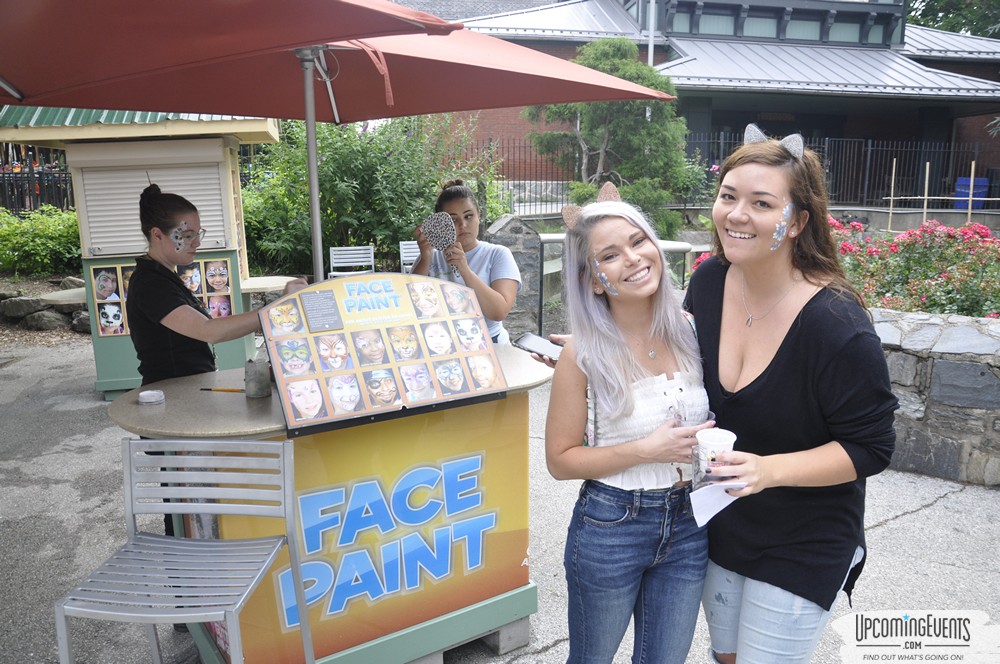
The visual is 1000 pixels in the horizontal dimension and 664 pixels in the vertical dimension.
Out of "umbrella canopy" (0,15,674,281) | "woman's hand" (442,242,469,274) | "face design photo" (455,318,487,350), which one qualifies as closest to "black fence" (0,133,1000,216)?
"umbrella canopy" (0,15,674,281)

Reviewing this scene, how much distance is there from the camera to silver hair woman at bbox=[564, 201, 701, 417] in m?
1.71

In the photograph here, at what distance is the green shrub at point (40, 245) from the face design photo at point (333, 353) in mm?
9196

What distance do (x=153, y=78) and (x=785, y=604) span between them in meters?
3.23

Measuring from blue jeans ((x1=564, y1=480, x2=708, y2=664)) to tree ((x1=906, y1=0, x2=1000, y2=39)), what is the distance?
32258mm

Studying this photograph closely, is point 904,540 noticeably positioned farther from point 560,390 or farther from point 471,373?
point 560,390

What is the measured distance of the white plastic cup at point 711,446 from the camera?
4.75 ft

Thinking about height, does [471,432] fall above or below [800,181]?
below

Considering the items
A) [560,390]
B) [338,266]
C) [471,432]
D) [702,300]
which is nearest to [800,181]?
[702,300]

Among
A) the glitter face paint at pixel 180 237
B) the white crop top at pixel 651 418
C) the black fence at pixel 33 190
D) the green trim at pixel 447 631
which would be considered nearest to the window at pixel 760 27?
the black fence at pixel 33 190

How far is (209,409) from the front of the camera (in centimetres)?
239

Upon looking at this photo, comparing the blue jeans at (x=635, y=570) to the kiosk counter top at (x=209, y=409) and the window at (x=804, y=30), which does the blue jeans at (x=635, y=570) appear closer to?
the kiosk counter top at (x=209, y=409)

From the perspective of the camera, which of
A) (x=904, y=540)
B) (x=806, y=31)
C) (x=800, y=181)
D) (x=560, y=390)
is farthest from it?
(x=806, y=31)

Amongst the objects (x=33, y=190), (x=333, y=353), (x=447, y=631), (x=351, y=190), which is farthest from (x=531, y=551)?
(x=33, y=190)

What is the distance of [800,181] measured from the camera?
158cm
